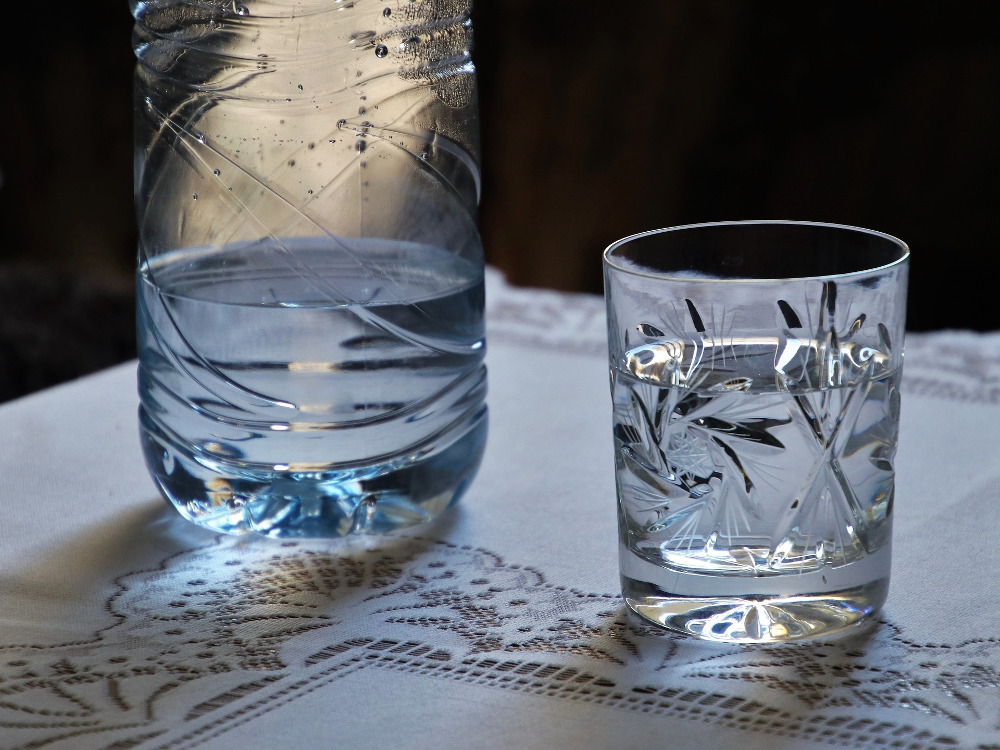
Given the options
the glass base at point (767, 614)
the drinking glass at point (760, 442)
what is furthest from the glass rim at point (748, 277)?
the glass base at point (767, 614)

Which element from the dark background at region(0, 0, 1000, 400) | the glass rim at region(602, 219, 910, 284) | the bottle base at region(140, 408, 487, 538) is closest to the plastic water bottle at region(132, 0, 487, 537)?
the bottle base at region(140, 408, 487, 538)

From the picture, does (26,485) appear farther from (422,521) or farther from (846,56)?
(846,56)

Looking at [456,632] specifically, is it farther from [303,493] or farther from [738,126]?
[738,126]

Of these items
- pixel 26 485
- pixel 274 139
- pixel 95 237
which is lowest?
pixel 95 237

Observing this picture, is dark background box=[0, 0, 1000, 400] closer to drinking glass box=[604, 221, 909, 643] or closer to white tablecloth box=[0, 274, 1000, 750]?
white tablecloth box=[0, 274, 1000, 750]

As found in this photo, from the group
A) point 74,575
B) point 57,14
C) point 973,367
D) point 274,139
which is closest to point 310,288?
point 274,139
